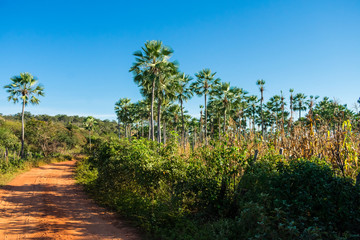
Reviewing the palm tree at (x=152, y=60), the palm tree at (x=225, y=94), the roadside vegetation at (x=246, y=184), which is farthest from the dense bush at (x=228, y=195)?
the palm tree at (x=225, y=94)

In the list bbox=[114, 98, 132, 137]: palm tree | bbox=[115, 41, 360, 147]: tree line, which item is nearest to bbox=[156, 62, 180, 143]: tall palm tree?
bbox=[115, 41, 360, 147]: tree line

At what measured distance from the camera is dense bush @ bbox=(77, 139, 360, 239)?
4309 mm

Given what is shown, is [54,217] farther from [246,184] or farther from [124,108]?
[124,108]

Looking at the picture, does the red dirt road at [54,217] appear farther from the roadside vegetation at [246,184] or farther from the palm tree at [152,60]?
the palm tree at [152,60]

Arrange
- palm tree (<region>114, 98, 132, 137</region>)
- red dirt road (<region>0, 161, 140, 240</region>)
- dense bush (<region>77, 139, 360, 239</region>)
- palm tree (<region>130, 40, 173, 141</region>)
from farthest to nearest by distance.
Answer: palm tree (<region>114, 98, 132, 137</region>) < palm tree (<region>130, 40, 173, 141</region>) < red dirt road (<region>0, 161, 140, 240</region>) < dense bush (<region>77, 139, 360, 239</region>)

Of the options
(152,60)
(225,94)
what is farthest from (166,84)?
(225,94)

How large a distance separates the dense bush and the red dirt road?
0.81 meters

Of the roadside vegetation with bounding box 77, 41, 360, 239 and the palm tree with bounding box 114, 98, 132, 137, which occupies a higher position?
→ the palm tree with bounding box 114, 98, 132, 137

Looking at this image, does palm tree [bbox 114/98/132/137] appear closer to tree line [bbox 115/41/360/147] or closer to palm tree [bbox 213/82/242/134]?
tree line [bbox 115/41/360/147]

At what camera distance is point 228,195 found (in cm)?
704

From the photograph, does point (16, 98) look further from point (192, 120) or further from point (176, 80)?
point (192, 120)

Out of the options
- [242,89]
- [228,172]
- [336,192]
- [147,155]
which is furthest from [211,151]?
[242,89]

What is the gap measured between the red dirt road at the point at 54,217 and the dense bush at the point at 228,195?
0.81 metres

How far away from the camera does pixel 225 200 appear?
6.89 metres
